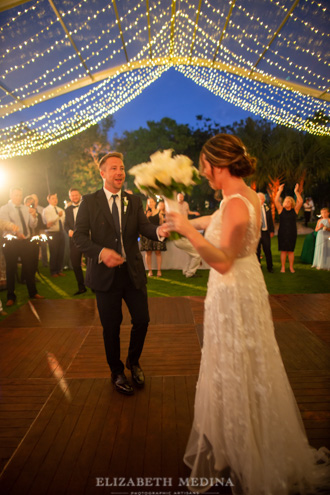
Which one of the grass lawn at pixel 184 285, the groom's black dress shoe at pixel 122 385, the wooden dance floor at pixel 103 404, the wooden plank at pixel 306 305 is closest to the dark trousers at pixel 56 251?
the grass lawn at pixel 184 285

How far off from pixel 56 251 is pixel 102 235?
6.03 m

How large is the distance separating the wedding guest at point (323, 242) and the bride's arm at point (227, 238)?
23.6ft

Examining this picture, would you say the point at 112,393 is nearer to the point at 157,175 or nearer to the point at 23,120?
the point at 157,175

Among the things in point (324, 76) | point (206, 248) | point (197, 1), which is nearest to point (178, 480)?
point (206, 248)

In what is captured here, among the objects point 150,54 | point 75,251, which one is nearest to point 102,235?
point 75,251

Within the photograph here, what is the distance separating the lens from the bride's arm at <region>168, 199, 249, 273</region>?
1.62 m

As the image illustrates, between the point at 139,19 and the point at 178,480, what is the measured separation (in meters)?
8.71

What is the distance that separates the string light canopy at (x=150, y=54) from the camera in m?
6.29

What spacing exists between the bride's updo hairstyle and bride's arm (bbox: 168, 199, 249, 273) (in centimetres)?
23

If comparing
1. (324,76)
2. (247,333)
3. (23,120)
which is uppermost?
(324,76)

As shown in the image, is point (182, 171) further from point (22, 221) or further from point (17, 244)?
point (17, 244)

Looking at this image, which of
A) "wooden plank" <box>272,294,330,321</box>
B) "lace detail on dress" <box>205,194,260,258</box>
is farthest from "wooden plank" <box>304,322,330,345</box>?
"lace detail on dress" <box>205,194,260,258</box>

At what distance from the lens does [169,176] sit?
1.91 metres

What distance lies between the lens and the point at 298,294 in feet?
19.3
